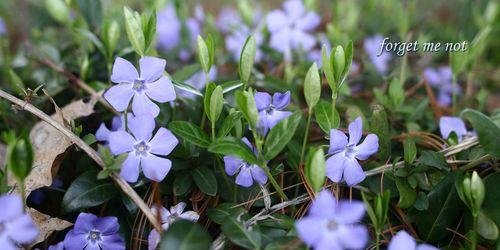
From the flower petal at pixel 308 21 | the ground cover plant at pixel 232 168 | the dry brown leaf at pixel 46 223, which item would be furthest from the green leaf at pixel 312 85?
the flower petal at pixel 308 21

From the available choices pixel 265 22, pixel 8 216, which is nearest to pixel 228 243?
pixel 8 216

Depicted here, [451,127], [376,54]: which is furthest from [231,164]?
[376,54]

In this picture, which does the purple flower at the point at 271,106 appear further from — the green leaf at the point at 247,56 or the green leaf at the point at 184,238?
the green leaf at the point at 184,238

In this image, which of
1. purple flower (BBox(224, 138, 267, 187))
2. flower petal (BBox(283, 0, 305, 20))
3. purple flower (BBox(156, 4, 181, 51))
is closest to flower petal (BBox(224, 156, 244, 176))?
purple flower (BBox(224, 138, 267, 187))

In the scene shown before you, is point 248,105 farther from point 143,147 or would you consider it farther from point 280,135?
point 143,147

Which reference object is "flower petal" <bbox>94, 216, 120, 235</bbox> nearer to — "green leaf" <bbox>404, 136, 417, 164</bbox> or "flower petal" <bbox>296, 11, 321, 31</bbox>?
"green leaf" <bbox>404, 136, 417, 164</bbox>

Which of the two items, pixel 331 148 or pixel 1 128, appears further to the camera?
pixel 1 128

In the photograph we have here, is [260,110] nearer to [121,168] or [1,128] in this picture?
[121,168]
